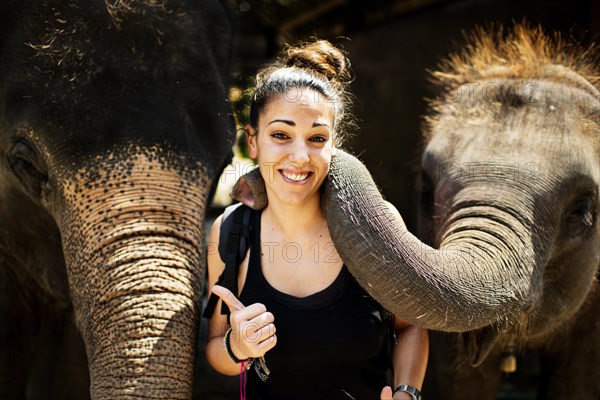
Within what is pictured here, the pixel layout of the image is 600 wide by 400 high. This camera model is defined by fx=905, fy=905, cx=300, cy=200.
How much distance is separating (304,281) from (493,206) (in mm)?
734

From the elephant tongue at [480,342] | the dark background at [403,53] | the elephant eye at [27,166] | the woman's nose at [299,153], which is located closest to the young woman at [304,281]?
the woman's nose at [299,153]

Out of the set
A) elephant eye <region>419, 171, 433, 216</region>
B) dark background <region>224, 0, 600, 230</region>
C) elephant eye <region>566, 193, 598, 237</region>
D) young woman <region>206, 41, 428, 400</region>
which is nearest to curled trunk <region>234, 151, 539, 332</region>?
young woman <region>206, 41, 428, 400</region>

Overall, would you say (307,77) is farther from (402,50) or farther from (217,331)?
(402,50)

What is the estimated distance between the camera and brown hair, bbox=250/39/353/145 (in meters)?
2.52

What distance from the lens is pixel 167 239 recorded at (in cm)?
267

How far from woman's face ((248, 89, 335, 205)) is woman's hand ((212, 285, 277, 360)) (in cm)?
34

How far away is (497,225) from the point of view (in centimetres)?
280

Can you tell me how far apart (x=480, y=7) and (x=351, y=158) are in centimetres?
453

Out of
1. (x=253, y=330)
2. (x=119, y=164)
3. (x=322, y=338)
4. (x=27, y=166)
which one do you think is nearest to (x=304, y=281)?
(x=322, y=338)

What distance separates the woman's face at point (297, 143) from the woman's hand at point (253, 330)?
0.34m

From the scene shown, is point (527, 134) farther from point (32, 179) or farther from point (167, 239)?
point (32, 179)

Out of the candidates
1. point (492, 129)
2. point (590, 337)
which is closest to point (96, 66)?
point (492, 129)

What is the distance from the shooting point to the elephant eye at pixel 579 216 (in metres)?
3.37

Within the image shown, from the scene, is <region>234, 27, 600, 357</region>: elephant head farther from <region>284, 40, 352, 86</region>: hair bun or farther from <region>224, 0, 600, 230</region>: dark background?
<region>224, 0, 600, 230</region>: dark background
